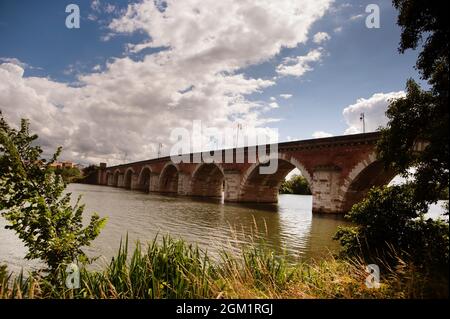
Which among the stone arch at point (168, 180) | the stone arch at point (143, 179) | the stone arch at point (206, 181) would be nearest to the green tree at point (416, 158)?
the stone arch at point (206, 181)

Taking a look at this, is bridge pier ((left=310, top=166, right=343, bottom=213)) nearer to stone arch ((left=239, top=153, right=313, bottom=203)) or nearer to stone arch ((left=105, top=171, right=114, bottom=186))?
stone arch ((left=239, top=153, right=313, bottom=203))

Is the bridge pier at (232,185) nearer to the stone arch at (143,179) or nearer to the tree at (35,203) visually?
the tree at (35,203)

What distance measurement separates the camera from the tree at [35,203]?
427 cm

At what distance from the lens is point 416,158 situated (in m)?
5.06

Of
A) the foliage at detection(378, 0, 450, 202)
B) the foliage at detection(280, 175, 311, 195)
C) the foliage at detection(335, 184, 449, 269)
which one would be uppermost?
the foliage at detection(378, 0, 450, 202)

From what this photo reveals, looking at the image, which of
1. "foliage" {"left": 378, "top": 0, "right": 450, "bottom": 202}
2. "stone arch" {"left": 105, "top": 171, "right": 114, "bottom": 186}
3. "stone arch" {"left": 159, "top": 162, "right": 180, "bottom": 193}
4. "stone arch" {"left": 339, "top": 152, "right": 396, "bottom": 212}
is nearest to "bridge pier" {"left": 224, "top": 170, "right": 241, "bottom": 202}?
"stone arch" {"left": 339, "top": 152, "right": 396, "bottom": 212}

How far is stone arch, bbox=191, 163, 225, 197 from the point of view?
3847cm

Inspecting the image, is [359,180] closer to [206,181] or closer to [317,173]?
[317,173]

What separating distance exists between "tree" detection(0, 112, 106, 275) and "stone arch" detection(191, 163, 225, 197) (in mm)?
32786

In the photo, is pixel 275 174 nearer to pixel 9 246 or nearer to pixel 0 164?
pixel 9 246

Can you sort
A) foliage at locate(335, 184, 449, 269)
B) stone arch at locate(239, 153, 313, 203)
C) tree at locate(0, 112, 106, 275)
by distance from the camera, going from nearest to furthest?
1. tree at locate(0, 112, 106, 275)
2. foliage at locate(335, 184, 449, 269)
3. stone arch at locate(239, 153, 313, 203)

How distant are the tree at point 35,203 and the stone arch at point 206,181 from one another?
32.8 metres

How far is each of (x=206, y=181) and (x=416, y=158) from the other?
118ft
